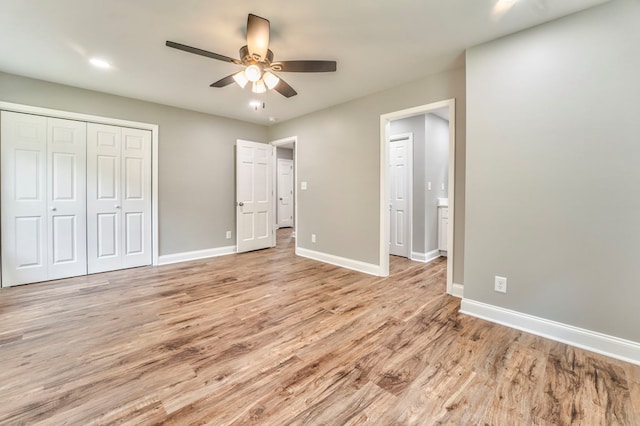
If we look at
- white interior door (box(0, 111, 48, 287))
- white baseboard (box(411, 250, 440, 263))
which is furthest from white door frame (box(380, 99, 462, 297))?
white interior door (box(0, 111, 48, 287))

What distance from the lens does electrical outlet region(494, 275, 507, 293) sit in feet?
7.76

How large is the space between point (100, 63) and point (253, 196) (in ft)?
9.44

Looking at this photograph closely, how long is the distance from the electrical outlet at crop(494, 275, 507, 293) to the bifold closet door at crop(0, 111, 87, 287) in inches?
197

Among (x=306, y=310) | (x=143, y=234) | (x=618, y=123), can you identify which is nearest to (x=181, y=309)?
(x=306, y=310)

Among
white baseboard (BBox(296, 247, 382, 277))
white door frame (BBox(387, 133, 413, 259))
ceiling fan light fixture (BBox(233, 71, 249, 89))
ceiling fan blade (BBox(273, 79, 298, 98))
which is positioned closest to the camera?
ceiling fan light fixture (BBox(233, 71, 249, 89))

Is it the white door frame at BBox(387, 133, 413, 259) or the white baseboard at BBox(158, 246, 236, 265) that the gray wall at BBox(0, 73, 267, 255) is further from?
the white door frame at BBox(387, 133, 413, 259)

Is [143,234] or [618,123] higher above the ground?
[618,123]

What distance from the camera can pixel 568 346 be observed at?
79.6 inches

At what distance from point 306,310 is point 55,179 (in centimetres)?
365

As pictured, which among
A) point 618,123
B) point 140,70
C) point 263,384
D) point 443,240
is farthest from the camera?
point 443,240

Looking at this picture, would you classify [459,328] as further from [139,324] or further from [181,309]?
[139,324]

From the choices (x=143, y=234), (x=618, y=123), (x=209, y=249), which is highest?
(x=618, y=123)

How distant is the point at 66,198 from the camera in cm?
353

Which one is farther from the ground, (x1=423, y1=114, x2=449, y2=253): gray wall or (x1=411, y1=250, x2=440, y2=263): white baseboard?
(x1=423, y1=114, x2=449, y2=253): gray wall
